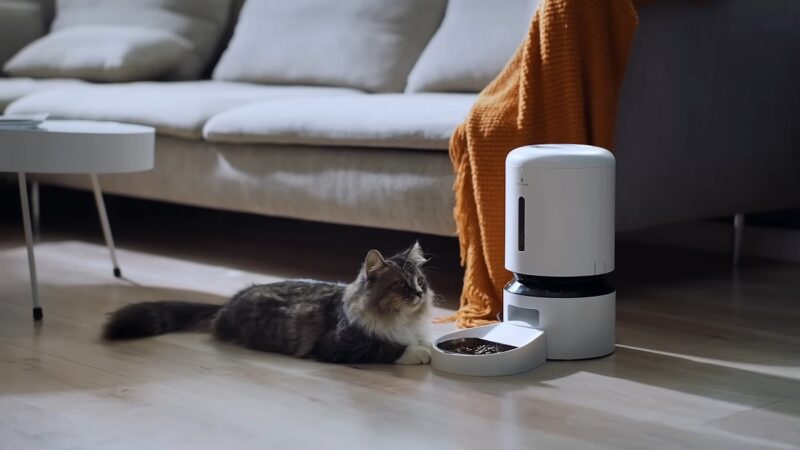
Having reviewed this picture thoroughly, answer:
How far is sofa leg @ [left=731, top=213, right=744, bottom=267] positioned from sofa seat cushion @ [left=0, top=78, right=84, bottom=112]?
88.1 inches

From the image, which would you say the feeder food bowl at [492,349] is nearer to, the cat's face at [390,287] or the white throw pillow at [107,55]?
the cat's face at [390,287]

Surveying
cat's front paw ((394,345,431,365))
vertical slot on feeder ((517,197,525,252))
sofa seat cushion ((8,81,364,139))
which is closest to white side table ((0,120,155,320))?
sofa seat cushion ((8,81,364,139))

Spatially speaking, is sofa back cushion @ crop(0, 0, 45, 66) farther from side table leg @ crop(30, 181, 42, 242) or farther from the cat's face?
the cat's face

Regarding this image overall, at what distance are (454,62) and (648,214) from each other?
0.75 metres

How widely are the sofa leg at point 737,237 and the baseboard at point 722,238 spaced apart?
0.60 ft

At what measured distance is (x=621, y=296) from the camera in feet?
9.14

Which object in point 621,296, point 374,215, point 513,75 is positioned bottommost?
point 621,296

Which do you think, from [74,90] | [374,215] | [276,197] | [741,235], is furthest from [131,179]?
[741,235]

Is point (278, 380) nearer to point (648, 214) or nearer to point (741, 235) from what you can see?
point (648, 214)

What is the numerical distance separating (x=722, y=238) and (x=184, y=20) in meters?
2.10

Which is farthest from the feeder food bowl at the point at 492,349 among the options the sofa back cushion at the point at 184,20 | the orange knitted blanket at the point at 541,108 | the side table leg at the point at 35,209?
the sofa back cushion at the point at 184,20

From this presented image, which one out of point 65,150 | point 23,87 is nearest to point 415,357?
point 65,150

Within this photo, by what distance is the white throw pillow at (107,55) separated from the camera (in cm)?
400

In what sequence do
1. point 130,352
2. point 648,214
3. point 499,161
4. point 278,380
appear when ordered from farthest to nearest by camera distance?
1. point 648,214
2. point 499,161
3. point 130,352
4. point 278,380
